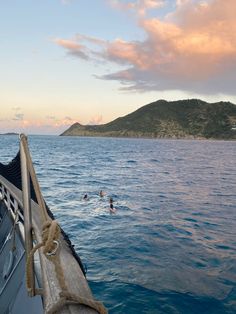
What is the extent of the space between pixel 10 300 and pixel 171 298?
6.52 metres

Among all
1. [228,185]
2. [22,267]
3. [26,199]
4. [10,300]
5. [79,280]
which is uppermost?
[26,199]

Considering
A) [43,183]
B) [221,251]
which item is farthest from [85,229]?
[43,183]

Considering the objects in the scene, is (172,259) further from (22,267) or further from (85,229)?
(22,267)

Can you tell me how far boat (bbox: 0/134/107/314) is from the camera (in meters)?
2.11

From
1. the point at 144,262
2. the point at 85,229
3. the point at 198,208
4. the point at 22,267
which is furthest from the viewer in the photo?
the point at 198,208

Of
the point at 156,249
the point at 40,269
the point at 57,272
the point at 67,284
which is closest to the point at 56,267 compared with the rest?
the point at 57,272

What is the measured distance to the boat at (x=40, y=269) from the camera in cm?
211

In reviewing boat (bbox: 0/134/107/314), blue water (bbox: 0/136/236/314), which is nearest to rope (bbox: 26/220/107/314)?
boat (bbox: 0/134/107/314)

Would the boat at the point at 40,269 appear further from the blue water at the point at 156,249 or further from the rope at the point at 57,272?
the blue water at the point at 156,249

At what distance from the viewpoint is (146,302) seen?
9.89 meters

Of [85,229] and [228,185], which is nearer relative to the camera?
[85,229]

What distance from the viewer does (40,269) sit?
3842mm

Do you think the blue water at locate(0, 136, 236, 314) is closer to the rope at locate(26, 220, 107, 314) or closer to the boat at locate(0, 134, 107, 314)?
the boat at locate(0, 134, 107, 314)

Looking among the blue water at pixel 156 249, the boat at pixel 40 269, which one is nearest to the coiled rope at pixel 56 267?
the boat at pixel 40 269
